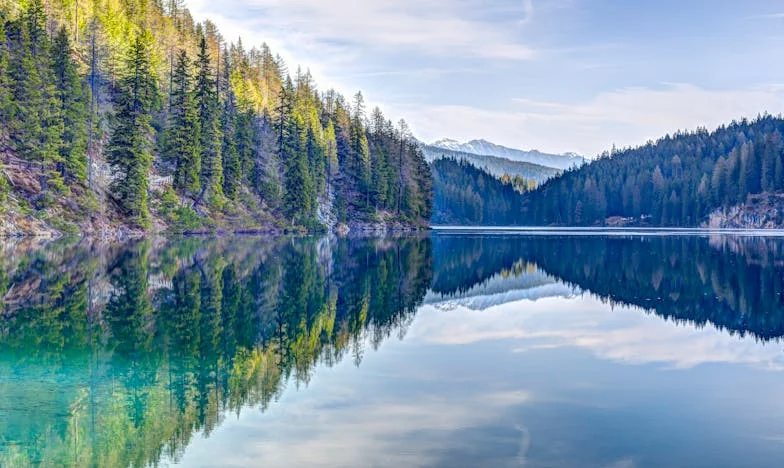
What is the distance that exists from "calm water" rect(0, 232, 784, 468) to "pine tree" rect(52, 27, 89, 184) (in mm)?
36768

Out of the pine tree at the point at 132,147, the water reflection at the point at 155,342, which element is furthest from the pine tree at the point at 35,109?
the water reflection at the point at 155,342

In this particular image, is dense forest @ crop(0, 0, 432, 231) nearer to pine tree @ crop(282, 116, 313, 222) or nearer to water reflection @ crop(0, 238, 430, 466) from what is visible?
pine tree @ crop(282, 116, 313, 222)

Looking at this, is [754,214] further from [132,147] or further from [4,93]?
[4,93]

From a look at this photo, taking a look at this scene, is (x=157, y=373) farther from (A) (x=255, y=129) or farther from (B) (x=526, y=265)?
(A) (x=255, y=129)

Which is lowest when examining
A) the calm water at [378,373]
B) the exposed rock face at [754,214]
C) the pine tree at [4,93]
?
the calm water at [378,373]

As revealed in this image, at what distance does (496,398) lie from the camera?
1234 cm

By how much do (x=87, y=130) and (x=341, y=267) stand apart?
40.5 metres

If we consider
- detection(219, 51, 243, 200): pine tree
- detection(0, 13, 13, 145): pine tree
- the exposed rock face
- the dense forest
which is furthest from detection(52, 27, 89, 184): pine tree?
the exposed rock face

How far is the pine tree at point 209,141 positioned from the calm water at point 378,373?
170ft

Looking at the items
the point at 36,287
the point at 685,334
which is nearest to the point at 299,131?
the point at 36,287

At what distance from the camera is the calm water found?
31.3ft

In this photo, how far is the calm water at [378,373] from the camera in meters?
9.55

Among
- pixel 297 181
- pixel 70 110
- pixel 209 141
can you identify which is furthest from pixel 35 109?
pixel 297 181

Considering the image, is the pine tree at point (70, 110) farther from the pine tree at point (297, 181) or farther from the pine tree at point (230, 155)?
the pine tree at point (297, 181)
